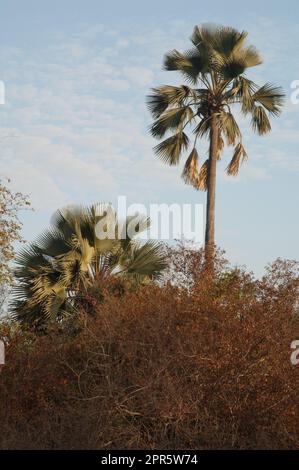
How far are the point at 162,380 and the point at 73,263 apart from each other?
7435 mm

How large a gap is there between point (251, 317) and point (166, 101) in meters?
12.5

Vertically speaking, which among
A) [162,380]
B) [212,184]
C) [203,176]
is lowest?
[162,380]

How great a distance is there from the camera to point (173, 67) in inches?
865

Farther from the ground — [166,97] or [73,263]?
[166,97]

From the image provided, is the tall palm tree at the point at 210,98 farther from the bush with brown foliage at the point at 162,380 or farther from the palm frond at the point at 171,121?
the bush with brown foliage at the point at 162,380

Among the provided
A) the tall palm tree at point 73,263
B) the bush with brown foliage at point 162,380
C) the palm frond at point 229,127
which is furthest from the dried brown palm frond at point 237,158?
Result: the bush with brown foliage at point 162,380

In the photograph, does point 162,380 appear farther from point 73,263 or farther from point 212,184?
point 212,184

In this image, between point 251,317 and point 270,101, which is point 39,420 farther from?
point 270,101

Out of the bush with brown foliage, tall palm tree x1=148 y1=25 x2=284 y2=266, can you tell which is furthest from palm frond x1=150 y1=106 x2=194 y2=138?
the bush with brown foliage

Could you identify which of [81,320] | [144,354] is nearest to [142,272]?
[81,320]

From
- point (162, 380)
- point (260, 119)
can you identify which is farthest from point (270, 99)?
point (162, 380)

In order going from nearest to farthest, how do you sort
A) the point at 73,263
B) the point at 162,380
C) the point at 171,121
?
the point at 162,380
the point at 73,263
the point at 171,121

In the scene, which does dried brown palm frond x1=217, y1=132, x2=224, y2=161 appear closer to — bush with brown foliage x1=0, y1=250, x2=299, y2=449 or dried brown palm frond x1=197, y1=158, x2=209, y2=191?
dried brown palm frond x1=197, y1=158, x2=209, y2=191

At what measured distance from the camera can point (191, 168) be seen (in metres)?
22.1
